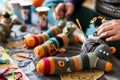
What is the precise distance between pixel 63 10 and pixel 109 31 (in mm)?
378

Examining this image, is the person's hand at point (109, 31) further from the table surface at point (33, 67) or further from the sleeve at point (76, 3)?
the sleeve at point (76, 3)

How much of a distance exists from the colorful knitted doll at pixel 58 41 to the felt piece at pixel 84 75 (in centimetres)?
14

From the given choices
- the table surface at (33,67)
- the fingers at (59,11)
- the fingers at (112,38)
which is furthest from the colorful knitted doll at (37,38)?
the fingers at (112,38)

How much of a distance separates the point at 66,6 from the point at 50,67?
1.58 feet

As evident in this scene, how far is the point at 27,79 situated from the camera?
0.68 metres

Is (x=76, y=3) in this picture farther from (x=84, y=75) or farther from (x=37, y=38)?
(x=84, y=75)

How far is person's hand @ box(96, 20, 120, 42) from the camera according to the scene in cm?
75

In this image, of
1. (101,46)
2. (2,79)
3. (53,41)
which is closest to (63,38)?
(53,41)

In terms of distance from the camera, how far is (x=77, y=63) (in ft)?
2.30

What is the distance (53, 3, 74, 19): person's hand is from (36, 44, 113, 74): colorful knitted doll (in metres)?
0.37

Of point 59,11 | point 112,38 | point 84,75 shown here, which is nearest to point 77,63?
point 84,75

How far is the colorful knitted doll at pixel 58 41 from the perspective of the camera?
801 mm

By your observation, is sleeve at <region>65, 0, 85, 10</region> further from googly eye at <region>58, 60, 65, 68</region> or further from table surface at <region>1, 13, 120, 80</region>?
googly eye at <region>58, 60, 65, 68</region>

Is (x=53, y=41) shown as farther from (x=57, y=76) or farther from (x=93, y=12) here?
(x=93, y=12)
